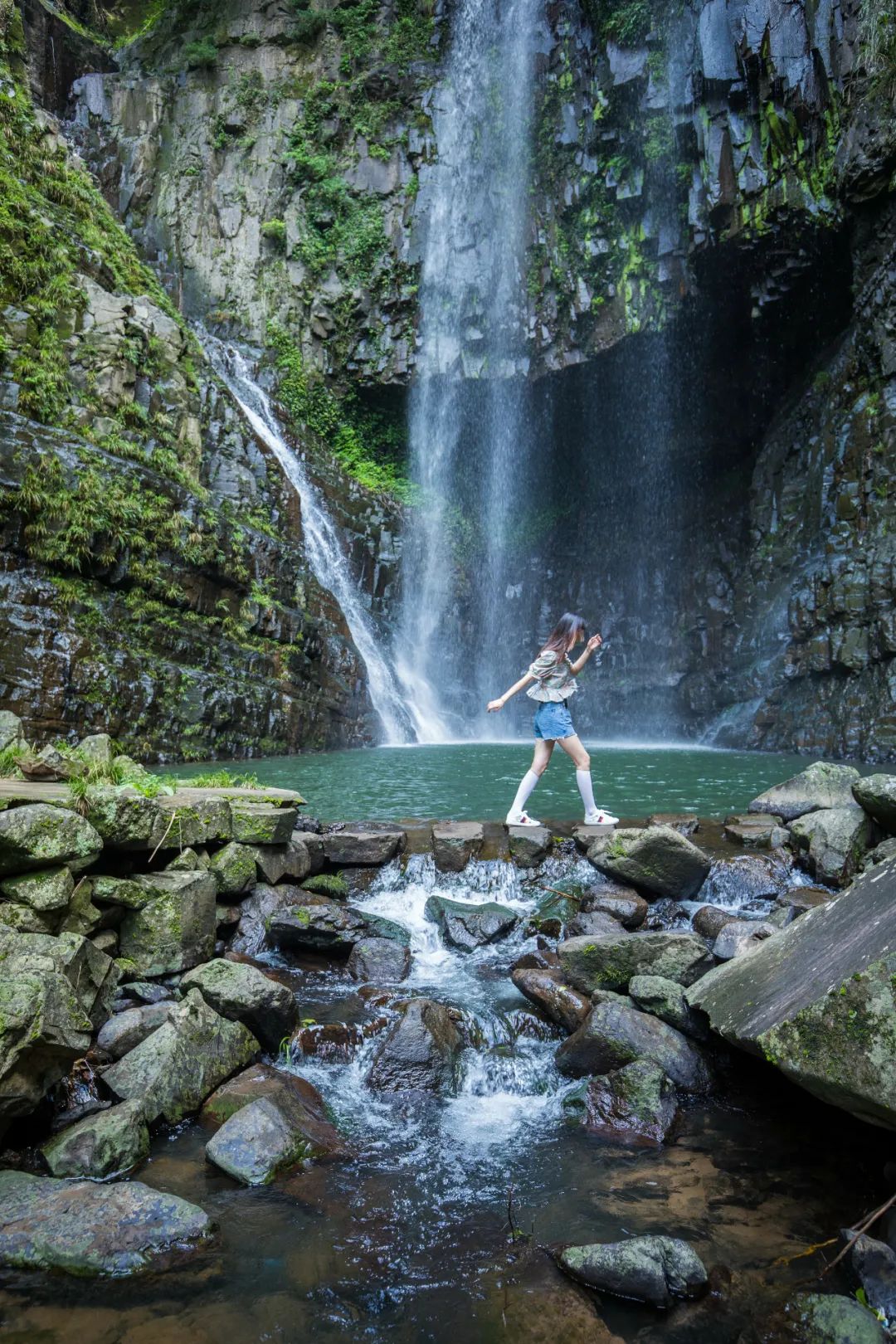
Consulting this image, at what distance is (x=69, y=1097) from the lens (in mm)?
2996

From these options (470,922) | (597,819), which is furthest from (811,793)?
(470,922)

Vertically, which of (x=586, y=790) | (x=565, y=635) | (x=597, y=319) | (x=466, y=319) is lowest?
(x=586, y=790)

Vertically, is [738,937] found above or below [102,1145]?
above

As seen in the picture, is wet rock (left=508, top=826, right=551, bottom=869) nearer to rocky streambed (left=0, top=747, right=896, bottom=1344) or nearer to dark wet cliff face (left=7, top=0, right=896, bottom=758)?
rocky streambed (left=0, top=747, right=896, bottom=1344)

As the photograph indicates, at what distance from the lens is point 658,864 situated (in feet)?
18.0

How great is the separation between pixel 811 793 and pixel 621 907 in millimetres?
3277

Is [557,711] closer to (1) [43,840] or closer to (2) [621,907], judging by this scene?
(2) [621,907]

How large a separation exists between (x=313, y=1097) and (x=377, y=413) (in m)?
24.1

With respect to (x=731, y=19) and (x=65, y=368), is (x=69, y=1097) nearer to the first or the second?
(x=65, y=368)

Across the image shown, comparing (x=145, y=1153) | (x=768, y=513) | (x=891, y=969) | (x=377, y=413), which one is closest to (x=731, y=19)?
(x=768, y=513)

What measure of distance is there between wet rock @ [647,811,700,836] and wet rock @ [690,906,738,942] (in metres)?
1.89

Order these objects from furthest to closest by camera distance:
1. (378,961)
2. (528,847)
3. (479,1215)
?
(528,847) < (378,961) < (479,1215)

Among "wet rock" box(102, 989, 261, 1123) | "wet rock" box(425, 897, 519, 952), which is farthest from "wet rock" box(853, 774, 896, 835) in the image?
"wet rock" box(102, 989, 261, 1123)

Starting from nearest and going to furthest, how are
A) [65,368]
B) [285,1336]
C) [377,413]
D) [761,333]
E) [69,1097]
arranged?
1. [285,1336]
2. [69,1097]
3. [65,368]
4. [761,333]
5. [377,413]
